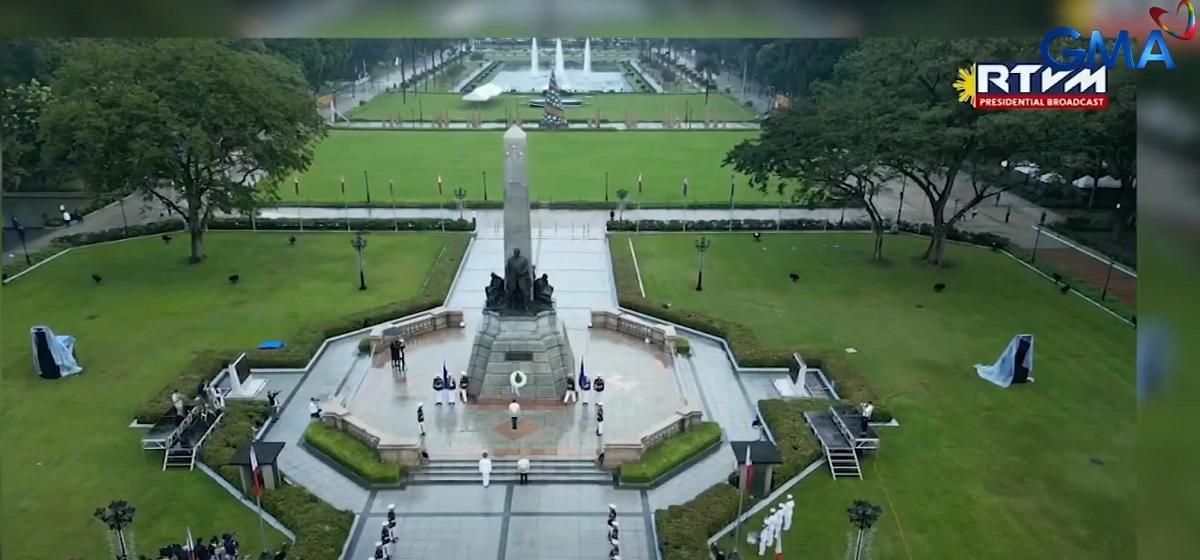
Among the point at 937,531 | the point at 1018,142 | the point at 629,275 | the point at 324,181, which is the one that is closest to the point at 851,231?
the point at 1018,142

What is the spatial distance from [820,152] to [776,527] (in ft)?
81.4

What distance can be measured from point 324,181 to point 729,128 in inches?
1638

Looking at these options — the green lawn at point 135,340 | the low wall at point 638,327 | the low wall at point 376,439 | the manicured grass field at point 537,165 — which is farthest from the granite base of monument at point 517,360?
the manicured grass field at point 537,165

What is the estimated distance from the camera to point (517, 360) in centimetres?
2717

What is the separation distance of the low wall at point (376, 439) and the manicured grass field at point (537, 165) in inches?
1157

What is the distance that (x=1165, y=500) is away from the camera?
17.3ft

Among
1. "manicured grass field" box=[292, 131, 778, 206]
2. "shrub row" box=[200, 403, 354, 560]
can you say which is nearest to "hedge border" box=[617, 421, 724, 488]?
"shrub row" box=[200, 403, 354, 560]

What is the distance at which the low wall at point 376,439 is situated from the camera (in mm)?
23766

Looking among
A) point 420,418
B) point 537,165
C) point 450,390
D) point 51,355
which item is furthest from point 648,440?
point 537,165

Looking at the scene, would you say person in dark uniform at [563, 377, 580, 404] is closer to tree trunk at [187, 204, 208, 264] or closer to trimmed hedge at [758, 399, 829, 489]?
trimmed hedge at [758, 399, 829, 489]

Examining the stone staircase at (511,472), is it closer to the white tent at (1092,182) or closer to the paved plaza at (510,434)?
the paved plaza at (510,434)

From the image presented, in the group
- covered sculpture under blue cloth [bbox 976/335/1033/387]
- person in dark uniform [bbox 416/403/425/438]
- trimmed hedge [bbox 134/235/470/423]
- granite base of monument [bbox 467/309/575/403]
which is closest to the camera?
person in dark uniform [bbox 416/403/425/438]

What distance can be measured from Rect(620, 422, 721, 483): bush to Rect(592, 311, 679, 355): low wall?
6.10 meters

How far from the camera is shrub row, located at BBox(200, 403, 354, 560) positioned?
65.8 ft
